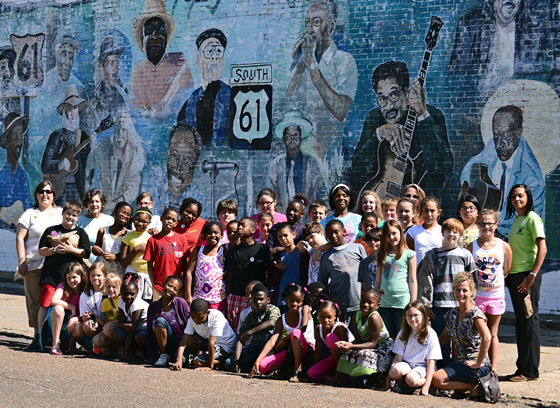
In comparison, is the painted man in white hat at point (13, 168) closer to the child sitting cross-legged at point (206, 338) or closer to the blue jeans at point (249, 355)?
the child sitting cross-legged at point (206, 338)

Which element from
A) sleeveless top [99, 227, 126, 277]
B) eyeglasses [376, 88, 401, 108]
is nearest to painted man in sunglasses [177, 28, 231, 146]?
eyeglasses [376, 88, 401, 108]

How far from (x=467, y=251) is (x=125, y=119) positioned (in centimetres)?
1021

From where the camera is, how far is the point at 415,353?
6922 millimetres

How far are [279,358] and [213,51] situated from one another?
856 cm

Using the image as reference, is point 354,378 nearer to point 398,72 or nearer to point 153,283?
point 153,283

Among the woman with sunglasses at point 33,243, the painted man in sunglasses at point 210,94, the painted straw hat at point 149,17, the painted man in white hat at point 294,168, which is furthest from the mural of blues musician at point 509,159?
the painted straw hat at point 149,17

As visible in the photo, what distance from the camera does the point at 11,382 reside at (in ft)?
22.8

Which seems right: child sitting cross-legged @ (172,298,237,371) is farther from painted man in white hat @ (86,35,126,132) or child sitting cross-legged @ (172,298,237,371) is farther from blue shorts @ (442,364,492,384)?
painted man in white hat @ (86,35,126,132)

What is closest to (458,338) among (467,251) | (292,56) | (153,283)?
(467,251)

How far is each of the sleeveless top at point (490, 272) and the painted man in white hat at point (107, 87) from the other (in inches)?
405

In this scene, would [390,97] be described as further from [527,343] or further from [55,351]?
[55,351]

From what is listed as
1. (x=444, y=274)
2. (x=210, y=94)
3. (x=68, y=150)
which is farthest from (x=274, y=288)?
(x=68, y=150)

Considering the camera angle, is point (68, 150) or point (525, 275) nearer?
point (525, 275)

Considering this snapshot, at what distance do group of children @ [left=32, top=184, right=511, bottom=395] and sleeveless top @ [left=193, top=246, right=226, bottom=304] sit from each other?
0.04ft
